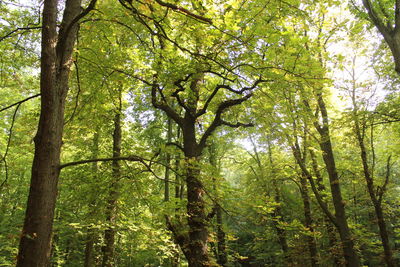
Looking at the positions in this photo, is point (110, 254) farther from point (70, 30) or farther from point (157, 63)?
point (70, 30)

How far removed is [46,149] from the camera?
2502mm

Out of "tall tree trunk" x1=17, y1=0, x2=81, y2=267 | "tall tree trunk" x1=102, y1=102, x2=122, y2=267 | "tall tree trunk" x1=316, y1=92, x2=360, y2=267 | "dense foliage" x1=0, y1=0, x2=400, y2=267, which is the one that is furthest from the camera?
"tall tree trunk" x1=316, y1=92, x2=360, y2=267

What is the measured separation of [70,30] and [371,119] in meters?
7.64

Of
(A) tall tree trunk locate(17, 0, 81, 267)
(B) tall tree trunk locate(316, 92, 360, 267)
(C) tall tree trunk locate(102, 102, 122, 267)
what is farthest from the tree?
(B) tall tree trunk locate(316, 92, 360, 267)

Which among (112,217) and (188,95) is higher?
(188,95)

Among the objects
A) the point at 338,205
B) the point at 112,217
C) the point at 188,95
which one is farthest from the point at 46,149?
the point at 338,205

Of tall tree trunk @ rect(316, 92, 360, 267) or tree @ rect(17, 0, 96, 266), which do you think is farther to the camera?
tall tree trunk @ rect(316, 92, 360, 267)

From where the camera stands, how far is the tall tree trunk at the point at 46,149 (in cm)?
226

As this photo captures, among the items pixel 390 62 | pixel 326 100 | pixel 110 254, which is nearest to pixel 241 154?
pixel 326 100

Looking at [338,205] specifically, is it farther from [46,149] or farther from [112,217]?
[46,149]

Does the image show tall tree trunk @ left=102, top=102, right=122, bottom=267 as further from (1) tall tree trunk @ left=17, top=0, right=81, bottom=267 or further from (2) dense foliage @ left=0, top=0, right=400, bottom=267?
(1) tall tree trunk @ left=17, top=0, right=81, bottom=267

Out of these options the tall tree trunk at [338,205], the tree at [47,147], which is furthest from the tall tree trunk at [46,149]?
the tall tree trunk at [338,205]

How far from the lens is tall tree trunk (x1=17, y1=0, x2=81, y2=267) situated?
89.0 inches

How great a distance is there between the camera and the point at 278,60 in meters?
4.64
